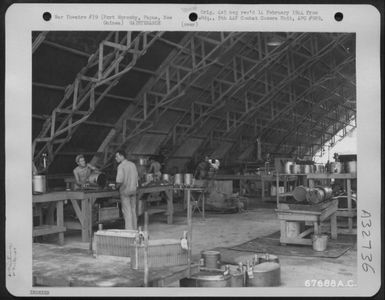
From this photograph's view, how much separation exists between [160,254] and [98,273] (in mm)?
679

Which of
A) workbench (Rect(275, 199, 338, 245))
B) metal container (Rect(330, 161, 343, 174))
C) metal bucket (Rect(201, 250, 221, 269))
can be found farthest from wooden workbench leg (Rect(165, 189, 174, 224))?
metal bucket (Rect(201, 250, 221, 269))

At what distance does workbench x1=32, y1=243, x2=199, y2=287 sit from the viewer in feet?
15.0

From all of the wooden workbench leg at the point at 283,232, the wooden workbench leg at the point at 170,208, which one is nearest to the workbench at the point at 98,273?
the wooden workbench leg at the point at 283,232

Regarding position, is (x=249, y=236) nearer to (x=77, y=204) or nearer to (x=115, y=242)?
(x=77, y=204)

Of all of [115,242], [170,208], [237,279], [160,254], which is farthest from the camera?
[170,208]

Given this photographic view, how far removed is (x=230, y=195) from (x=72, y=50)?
18.6ft

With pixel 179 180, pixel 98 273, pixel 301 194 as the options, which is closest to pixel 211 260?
pixel 98 273

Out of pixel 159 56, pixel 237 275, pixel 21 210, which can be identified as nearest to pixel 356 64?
pixel 237 275

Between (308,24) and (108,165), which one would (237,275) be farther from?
(108,165)

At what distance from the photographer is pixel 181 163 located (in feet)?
53.4

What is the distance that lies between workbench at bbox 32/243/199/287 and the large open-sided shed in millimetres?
2546

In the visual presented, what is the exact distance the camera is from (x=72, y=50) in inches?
367

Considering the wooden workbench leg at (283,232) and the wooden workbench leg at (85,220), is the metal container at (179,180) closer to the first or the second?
the wooden workbench leg at (85,220)

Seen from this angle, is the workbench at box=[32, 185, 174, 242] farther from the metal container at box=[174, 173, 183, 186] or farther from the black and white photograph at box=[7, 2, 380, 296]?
the metal container at box=[174, 173, 183, 186]
